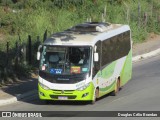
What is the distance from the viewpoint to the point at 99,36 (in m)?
23.2

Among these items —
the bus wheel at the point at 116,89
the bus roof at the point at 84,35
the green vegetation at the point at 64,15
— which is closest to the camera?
the bus roof at the point at 84,35

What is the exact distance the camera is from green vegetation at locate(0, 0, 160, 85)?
36.8m

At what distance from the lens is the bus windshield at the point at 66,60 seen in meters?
22.1

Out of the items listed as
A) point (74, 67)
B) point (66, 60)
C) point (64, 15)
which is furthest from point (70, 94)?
point (64, 15)

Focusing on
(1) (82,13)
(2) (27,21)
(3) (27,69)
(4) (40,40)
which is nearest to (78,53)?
(3) (27,69)

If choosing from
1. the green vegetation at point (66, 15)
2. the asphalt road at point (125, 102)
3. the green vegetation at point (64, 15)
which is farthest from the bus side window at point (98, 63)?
the green vegetation at point (66, 15)

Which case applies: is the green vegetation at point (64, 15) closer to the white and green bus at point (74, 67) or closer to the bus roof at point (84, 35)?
the bus roof at point (84, 35)

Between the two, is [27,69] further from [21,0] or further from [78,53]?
[21,0]

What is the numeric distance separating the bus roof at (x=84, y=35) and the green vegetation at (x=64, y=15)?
8.33 meters

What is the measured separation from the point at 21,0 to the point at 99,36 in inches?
886

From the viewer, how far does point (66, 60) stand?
22188mm

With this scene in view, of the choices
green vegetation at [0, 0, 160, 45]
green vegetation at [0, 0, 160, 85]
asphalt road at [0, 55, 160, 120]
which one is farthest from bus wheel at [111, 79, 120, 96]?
green vegetation at [0, 0, 160, 45]

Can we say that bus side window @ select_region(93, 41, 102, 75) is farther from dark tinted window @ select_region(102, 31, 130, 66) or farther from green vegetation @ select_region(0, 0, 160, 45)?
green vegetation @ select_region(0, 0, 160, 45)

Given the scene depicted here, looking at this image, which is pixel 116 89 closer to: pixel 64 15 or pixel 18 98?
pixel 18 98
